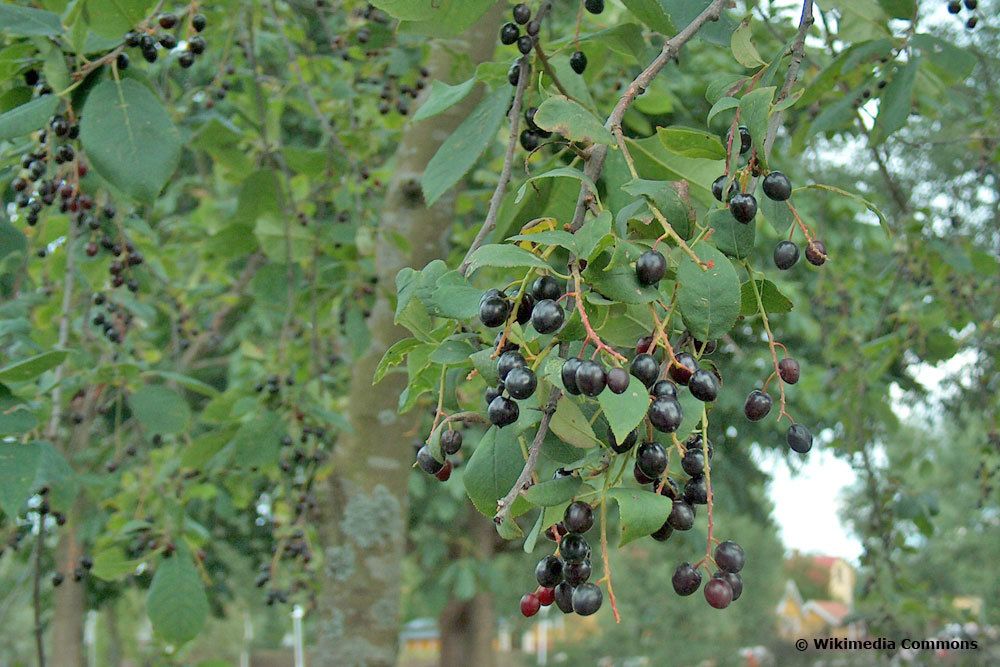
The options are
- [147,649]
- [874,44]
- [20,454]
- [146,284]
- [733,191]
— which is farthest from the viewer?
[147,649]

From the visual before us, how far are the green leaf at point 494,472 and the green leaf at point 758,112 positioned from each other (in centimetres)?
38

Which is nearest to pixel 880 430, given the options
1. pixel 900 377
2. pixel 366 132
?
pixel 900 377

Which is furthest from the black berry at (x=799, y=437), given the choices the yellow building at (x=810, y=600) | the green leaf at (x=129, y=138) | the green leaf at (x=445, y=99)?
the yellow building at (x=810, y=600)

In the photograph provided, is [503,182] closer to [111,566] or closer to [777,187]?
[777,187]

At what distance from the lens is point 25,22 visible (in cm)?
140

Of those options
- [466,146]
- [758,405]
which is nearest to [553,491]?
[758,405]

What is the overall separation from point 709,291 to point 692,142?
0.84ft

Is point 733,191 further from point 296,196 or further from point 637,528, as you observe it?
point 296,196

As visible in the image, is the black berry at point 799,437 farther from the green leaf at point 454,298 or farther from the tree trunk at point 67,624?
the tree trunk at point 67,624

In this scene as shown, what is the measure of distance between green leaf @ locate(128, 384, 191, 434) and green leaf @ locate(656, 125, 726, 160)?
1672 mm

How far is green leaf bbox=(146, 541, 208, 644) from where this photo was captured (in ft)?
7.38

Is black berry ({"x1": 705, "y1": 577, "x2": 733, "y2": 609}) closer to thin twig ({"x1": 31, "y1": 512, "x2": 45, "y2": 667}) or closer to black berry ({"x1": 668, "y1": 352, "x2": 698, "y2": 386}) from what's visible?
black berry ({"x1": 668, "y1": 352, "x2": 698, "y2": 386})

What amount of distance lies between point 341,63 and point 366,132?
23.0 inches

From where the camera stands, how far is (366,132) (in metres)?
3.16
